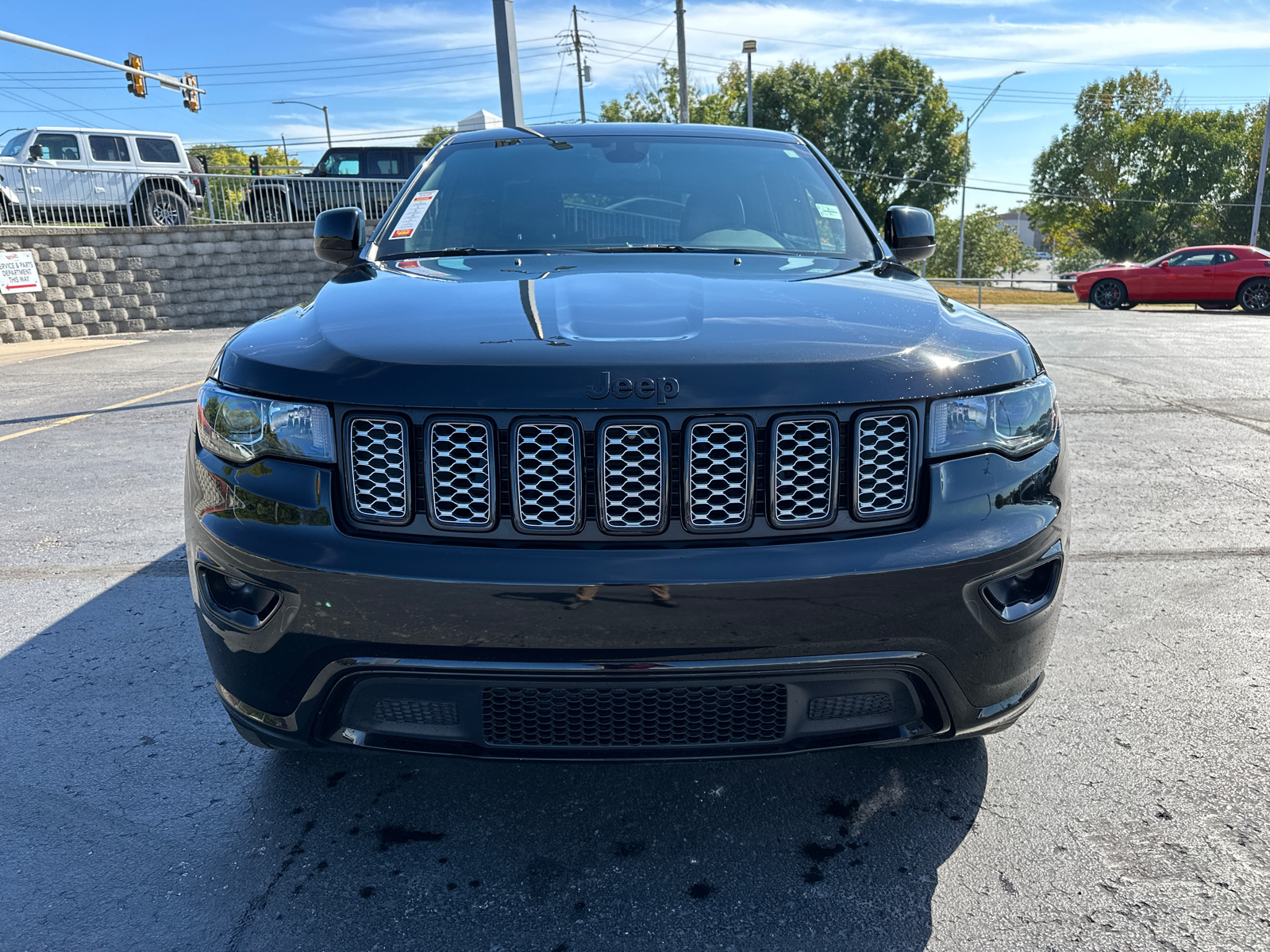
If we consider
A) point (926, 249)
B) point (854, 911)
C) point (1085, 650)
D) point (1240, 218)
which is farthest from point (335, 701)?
point (1240, 218)

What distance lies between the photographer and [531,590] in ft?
5.35

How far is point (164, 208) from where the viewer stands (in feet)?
60.8

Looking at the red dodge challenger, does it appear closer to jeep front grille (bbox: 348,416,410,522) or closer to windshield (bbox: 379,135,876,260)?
windshield (bbox: 379,135,876,260)

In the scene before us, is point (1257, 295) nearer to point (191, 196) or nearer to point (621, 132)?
point (621, 132)

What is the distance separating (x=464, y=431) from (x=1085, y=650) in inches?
89.3

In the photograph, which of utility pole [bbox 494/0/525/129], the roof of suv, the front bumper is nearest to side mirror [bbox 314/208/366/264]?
the roof of suv

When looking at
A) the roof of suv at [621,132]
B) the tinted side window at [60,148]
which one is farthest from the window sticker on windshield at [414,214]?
the tinted side window at [60,148]

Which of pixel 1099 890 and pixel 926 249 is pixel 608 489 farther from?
pixel 926 249

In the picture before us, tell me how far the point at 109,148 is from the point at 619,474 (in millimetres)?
20796

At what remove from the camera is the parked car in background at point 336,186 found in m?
18.5

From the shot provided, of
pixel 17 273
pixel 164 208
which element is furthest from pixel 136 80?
pixel 17 273

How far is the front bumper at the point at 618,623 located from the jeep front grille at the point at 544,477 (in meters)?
0.06

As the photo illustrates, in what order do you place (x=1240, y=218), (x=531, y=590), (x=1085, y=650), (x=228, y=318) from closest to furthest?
1. (x=531, y=590)
2. (x=1085, y=650)
3. (x=228, y=318)
4. (x=1240, y=218)

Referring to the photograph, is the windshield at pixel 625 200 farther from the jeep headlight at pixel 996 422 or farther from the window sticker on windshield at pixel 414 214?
the jeep headlight at pixel 996 422
